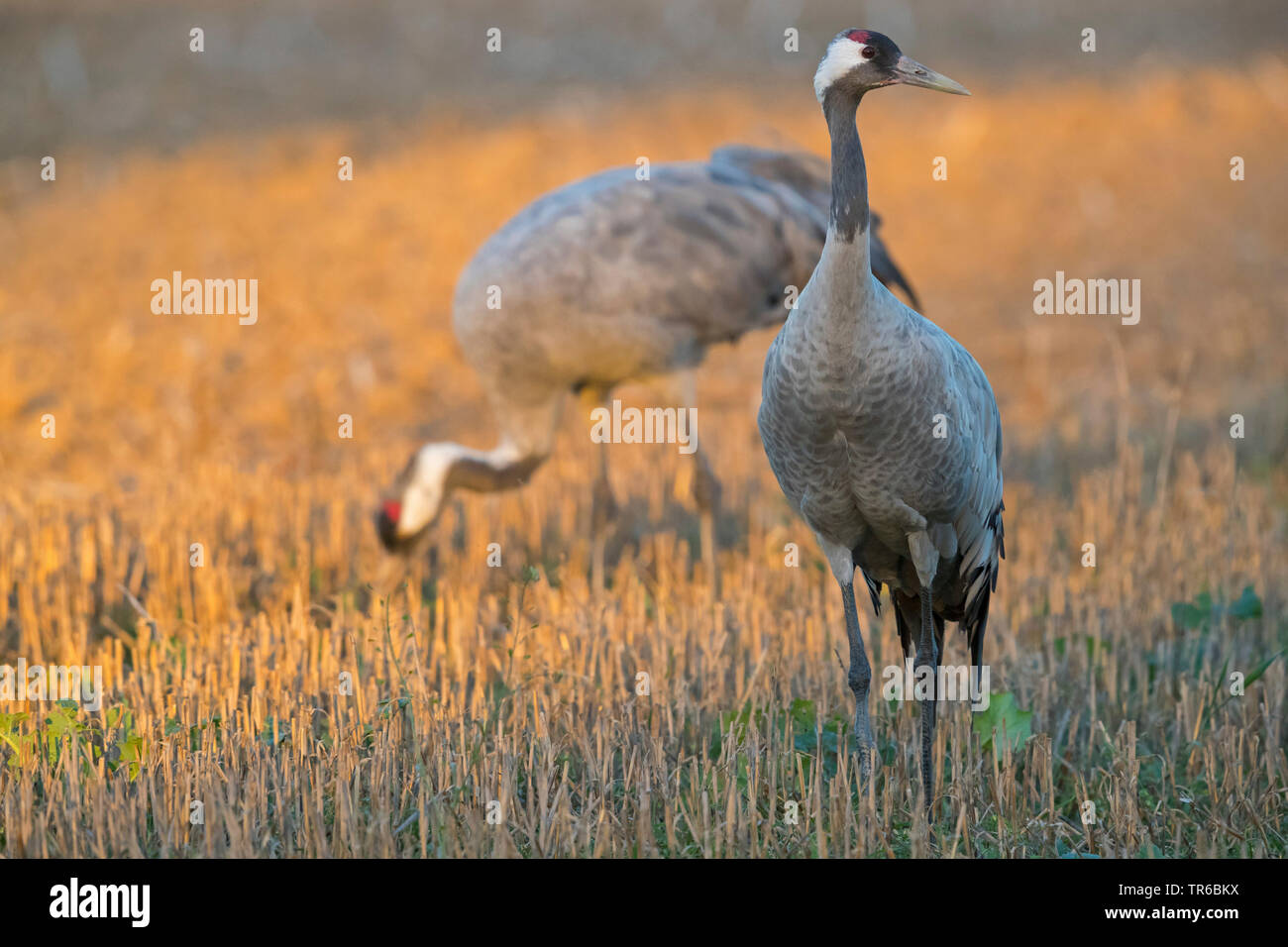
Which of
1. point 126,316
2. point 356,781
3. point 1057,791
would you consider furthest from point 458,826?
point 126,316

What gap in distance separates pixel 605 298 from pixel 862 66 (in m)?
2.81

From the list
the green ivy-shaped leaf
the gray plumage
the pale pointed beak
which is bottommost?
the green ivy-shaped leaf

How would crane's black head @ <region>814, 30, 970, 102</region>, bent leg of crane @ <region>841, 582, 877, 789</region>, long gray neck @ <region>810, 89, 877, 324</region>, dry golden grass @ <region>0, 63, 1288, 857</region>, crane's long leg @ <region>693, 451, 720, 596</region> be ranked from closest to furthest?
long gray neck @ <region>810, 89, 877, 324</region> → crane's black head @ <region>814, 30, 970, 102</region> → dry golden grass @ <region>0, 63, 1288, 857</region> → bent leg of crane @ <region>841, 582, 877, 789</region> → crane's long leg @ <region>693, 451, 720, 596</region>

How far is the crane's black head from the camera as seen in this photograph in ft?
10.5

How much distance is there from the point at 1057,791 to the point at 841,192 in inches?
70.3

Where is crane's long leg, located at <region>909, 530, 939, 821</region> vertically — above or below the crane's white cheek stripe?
below

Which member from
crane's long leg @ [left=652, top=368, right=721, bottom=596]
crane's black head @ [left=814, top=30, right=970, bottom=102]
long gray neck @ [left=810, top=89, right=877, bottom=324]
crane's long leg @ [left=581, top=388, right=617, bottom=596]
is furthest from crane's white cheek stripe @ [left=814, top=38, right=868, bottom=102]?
crane's long leg @ [left=581, top=388, right=617, bottom=596]

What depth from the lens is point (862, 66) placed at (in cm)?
321

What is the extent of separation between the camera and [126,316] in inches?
418

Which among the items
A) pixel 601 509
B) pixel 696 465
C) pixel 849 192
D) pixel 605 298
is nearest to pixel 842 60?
pixel 849 192

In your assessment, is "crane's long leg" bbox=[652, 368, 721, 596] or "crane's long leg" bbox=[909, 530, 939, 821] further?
"crane's long leg" bbox=[652, 368, 721, 596]

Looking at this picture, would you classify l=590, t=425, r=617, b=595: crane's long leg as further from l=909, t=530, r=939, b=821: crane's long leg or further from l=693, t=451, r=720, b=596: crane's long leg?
l=909, t=530, r=939, b=821: crane's long leg

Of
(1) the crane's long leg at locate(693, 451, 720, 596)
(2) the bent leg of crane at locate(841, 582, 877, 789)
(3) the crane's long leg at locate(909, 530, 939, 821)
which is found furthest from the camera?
(1) the crane's long leg at locate(693, 451, 720, 596)

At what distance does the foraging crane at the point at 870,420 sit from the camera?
3.16 metres
